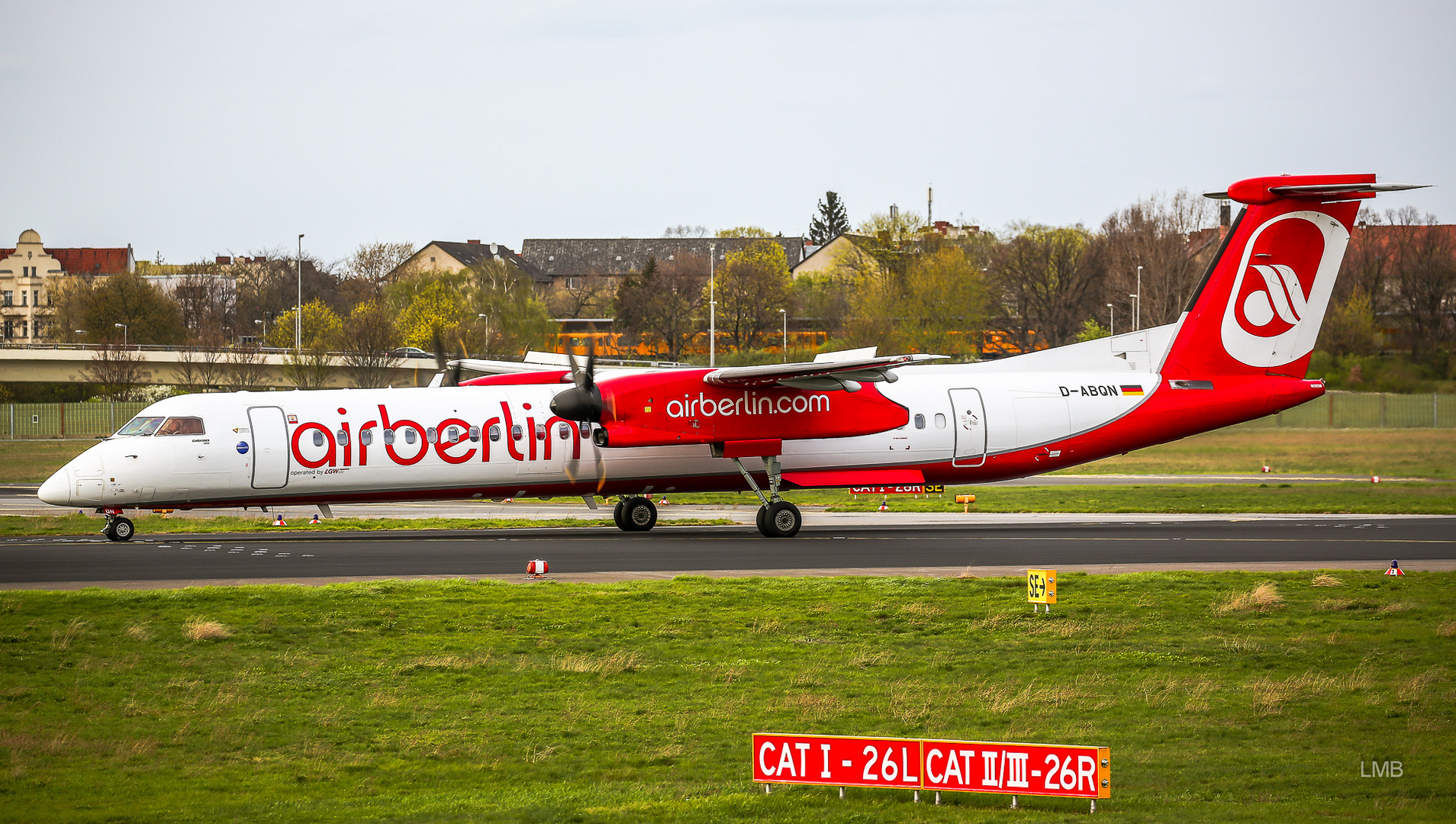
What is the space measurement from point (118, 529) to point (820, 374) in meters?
14.1

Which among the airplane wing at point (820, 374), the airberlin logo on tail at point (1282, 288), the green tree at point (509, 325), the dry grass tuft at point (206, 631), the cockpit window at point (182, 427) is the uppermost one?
the green tree at point (509, 325)

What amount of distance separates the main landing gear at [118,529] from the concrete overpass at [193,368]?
29.7 meters

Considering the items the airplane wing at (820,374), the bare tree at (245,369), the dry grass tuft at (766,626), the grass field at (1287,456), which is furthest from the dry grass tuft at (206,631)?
the bare tree at (245,369)

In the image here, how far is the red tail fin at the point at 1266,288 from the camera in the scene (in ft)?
86.5

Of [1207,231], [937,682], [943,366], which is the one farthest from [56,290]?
[937,682]

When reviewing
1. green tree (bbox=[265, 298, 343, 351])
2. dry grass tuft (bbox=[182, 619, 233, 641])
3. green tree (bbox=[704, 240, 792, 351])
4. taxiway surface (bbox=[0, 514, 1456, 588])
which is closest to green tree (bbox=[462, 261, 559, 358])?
green tree (bbox=[265, 298, 343, 351])

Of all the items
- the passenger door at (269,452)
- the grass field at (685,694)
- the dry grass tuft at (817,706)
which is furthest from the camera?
the passenger door at (269,452)

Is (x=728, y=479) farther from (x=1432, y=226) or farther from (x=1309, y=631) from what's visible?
(x=1432, y=226)

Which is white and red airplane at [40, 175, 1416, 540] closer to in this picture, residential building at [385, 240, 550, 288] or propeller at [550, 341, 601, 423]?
propeller at [550, 341, 601, 423]

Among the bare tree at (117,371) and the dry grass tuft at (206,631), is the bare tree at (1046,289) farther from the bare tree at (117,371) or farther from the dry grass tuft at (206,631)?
the dry grass tuft at (206,631)

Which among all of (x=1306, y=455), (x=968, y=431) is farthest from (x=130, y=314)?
(x=1306, y=455)

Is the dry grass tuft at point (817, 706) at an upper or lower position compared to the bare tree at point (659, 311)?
lower

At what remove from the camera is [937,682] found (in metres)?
12.3

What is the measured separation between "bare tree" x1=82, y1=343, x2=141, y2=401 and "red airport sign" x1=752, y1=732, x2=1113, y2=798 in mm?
58487
